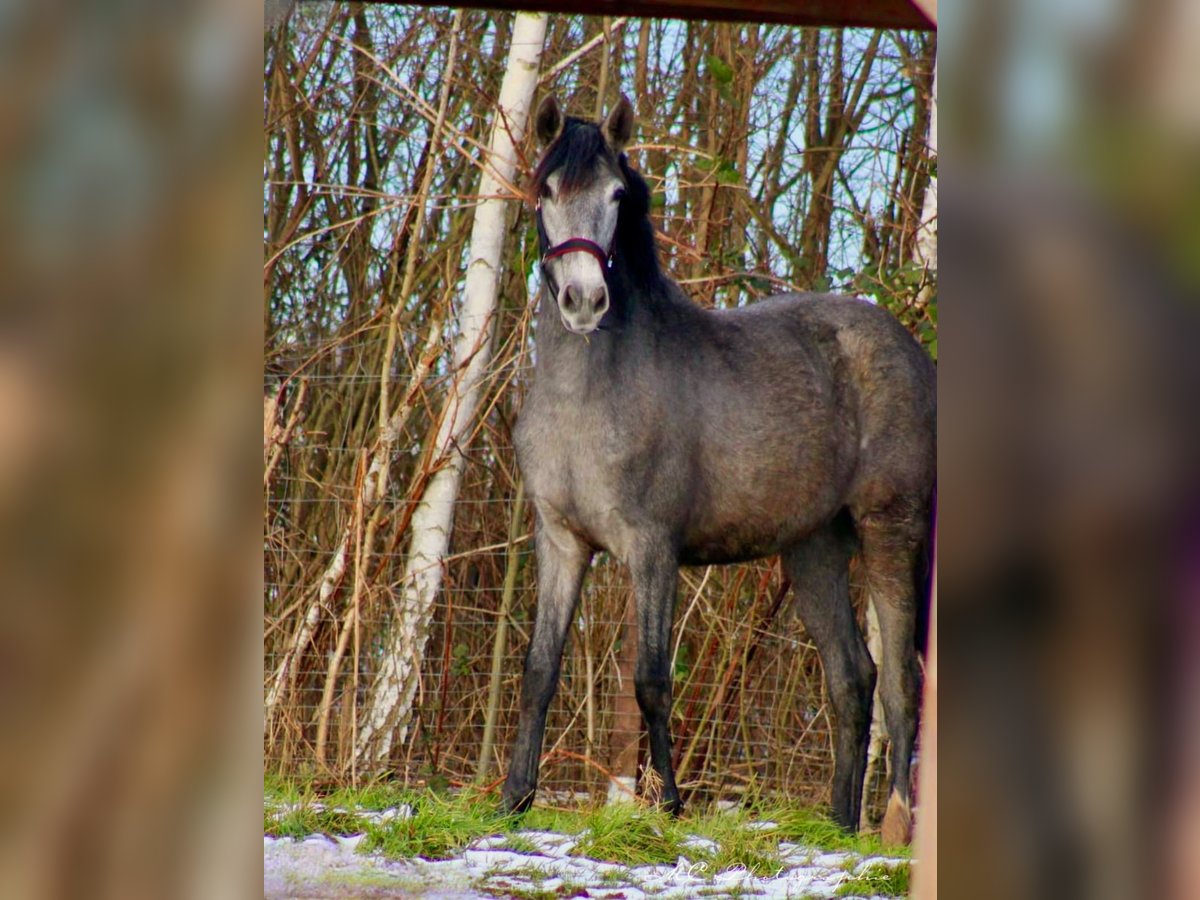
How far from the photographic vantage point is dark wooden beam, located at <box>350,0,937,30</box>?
10.2 feet

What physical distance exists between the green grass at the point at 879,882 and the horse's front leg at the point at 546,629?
128 centimetres

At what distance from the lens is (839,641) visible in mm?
5918

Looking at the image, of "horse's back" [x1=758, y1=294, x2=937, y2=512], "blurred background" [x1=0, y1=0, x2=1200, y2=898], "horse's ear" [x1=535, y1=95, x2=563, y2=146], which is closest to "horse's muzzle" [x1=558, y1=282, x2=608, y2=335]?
"horse's ear" [x1=535, y1=95, x2=563, y2=146]

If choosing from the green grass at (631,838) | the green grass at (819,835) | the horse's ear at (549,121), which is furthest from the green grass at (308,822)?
the horse's ear at (549,121)

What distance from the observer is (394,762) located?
7.01m

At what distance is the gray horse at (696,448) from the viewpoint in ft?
16.7

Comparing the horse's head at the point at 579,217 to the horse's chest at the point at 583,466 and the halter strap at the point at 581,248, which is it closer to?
the halter strap at the point at 581,248

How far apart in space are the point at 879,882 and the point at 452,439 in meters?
3.22
